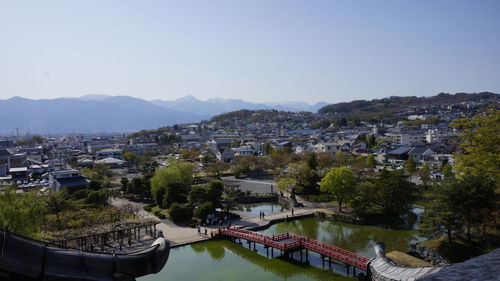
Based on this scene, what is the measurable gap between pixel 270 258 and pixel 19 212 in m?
10.5

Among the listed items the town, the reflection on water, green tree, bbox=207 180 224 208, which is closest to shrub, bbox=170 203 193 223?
the town

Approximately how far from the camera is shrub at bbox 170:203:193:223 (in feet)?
69.4

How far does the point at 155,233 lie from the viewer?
18734 millimetres

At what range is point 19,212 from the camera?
535 inches

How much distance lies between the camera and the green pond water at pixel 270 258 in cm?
1454

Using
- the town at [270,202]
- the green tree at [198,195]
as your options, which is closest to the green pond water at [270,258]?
the town at [270,202]

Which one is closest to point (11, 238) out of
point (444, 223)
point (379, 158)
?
point (444, 223)

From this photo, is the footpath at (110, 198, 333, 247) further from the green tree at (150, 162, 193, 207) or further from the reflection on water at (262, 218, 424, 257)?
the green tree at (150, 162, 193, 207)

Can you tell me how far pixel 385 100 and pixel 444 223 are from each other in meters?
142

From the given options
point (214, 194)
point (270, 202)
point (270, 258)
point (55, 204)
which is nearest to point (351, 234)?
point (270, 258)

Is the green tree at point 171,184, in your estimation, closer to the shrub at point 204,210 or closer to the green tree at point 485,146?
the shrub at point 204,210

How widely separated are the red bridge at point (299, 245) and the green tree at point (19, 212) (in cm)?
825

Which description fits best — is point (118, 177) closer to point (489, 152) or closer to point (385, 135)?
point (489, 152)

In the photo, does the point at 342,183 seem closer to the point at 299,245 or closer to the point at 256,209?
the point at 256,209
